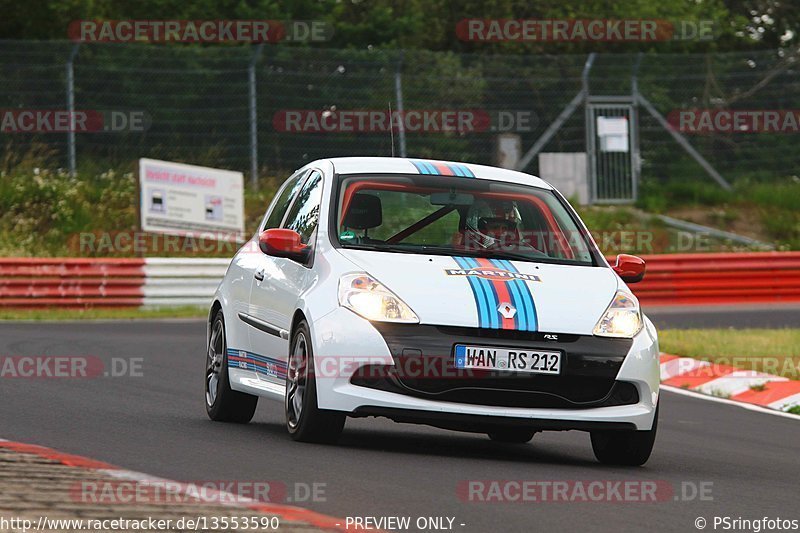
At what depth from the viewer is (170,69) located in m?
27.3

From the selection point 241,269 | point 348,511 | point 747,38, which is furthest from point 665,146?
point 348,511

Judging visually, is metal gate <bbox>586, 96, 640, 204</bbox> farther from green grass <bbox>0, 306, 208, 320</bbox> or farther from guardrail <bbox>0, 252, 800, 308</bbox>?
green grass <bbox>0, 306, 208, 320</bbox>

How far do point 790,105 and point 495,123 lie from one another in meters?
4.99

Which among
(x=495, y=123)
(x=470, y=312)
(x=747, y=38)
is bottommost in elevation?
(x=470, y=312)

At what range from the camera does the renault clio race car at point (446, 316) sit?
27.2 feet

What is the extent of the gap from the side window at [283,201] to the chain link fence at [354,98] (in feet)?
54.8

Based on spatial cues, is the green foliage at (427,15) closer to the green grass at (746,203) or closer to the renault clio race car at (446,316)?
the green grass at (746,203)

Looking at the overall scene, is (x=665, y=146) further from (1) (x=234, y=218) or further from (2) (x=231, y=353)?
(2) (x=231, y=353)

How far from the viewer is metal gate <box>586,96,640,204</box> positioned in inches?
1147

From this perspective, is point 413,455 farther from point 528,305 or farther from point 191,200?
point 191,200

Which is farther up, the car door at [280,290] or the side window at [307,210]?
the side window at [307,210]

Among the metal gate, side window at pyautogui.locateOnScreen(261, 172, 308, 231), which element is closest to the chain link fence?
the metal gate

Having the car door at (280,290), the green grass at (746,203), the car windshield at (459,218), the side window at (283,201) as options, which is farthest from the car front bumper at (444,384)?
the green grass at (746,203)

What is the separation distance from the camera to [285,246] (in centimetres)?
908
